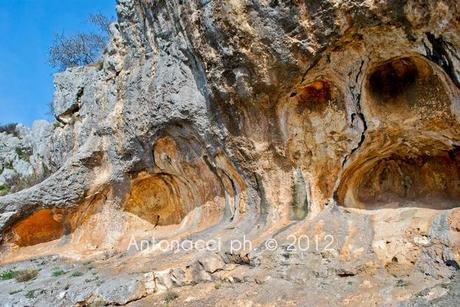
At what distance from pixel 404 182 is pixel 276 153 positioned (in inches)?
94.1

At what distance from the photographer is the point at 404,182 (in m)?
7.48

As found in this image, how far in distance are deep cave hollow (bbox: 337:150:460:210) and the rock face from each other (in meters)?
0.02

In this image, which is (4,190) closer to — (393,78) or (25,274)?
(25,274)


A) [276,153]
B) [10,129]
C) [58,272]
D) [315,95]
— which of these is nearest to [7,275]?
[58,272]

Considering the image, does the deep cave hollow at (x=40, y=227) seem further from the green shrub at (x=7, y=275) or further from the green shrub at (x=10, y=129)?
the green shrub at (x=10, y=129)

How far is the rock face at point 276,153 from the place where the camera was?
5.79m

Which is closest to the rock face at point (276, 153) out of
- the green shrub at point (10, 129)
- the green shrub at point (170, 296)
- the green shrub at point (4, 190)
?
the green shrub at point (170, 296)

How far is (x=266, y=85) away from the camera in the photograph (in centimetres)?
672

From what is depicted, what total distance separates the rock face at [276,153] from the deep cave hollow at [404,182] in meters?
0.02

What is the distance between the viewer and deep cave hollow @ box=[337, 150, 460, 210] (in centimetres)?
695

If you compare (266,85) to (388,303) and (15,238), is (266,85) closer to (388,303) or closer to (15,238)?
(388,303)

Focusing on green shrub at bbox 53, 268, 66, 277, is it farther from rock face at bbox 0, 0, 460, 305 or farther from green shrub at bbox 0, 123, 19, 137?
green shrub at bbox 0, 123, 19, 137

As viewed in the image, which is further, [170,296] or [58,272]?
[58,272]

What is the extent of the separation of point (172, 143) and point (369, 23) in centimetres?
464
